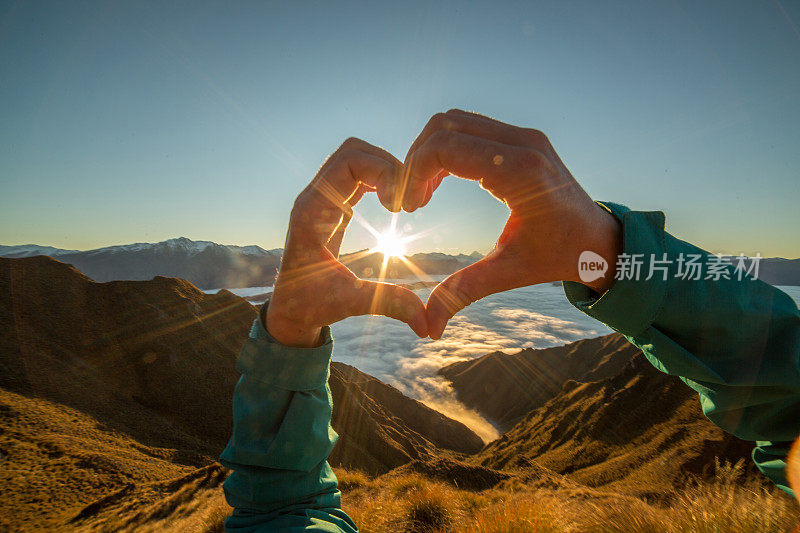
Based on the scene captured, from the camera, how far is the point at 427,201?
4.37 ft

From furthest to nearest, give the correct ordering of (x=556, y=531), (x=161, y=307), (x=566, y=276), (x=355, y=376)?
(x=355, y=376) < (x=161, y=307) < (x=556, y=531) < (x=566, y=276)

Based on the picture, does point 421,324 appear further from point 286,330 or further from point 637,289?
point 637,289

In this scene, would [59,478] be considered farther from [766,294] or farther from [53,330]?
[766,294]

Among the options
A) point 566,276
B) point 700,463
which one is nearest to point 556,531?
point 566,276

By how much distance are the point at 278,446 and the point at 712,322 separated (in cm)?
156

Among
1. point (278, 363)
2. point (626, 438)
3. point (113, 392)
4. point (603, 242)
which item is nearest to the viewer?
point (603, 242)

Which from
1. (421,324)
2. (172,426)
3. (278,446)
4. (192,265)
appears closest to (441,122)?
(421,324)

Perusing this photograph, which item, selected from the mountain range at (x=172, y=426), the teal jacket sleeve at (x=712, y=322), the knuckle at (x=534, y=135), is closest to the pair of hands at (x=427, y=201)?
the knuckle at (x=534, y=135)

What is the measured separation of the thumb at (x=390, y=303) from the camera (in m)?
1.25

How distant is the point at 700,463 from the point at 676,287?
13.8 metres

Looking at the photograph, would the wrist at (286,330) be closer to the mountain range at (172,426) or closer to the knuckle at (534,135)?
the knuckle at (534,135)

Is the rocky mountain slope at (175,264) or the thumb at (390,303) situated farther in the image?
the rocky mountain slope at (175,264)

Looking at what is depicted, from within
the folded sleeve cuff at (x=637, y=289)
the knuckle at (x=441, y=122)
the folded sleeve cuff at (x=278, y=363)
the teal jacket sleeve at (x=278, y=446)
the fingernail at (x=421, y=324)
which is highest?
the knuckle at (x=441, y=122)

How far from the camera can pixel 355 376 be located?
3325cm
